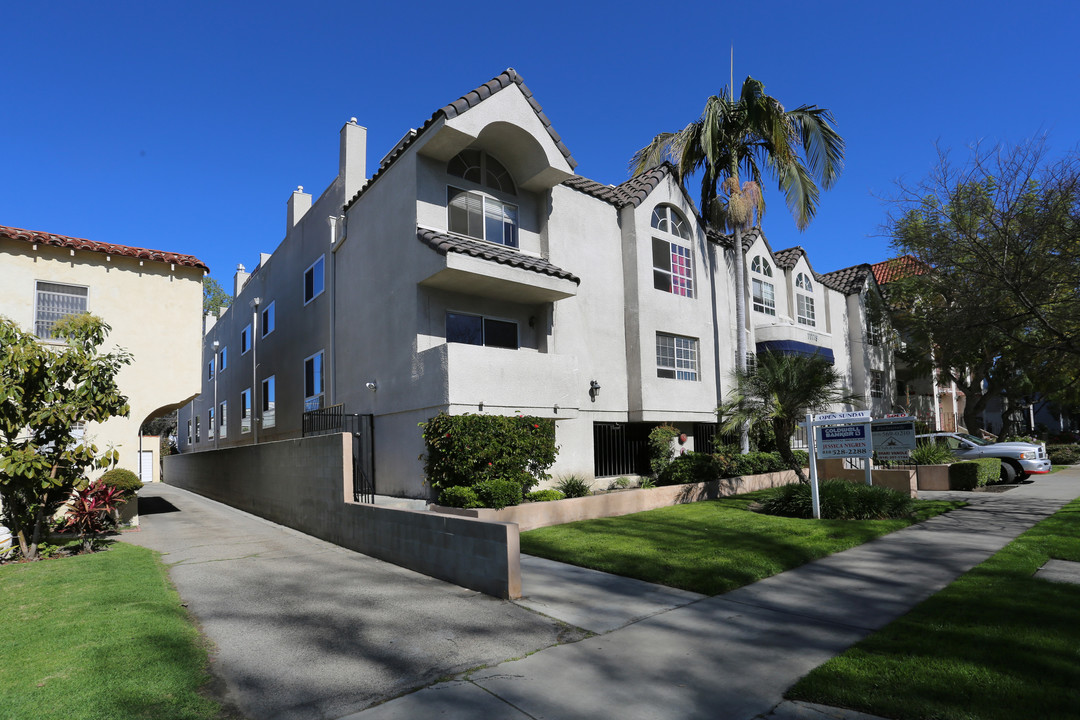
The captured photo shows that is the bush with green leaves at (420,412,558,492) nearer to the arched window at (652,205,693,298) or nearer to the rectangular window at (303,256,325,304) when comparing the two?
the arched window at (652,205,693,298)

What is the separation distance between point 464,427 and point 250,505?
965 centimetres

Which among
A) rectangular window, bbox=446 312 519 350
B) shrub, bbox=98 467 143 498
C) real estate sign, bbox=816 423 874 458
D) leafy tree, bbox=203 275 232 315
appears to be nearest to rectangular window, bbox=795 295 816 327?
real estate sign, bbox=816 423 874 458

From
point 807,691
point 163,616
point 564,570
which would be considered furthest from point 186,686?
point 564,570

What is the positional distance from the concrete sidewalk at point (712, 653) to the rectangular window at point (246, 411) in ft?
70.0

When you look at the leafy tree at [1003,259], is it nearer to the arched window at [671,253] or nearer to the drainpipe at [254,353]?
the arched window at [671,253]

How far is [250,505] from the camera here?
1838cm

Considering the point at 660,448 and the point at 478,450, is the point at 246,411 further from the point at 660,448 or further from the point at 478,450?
the point at 478,450

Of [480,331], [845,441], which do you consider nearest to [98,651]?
[480,331]

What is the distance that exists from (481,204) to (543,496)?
764 centimetres

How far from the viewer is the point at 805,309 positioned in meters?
28.0

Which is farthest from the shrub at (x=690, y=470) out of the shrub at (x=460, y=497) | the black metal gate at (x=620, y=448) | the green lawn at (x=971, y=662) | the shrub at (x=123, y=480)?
the shrub at (x=123, y=480)

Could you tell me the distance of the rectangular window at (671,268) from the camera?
1942 cm

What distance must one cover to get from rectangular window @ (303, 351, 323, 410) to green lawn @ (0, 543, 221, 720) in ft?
36.0

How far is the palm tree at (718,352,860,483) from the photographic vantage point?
15.4m
